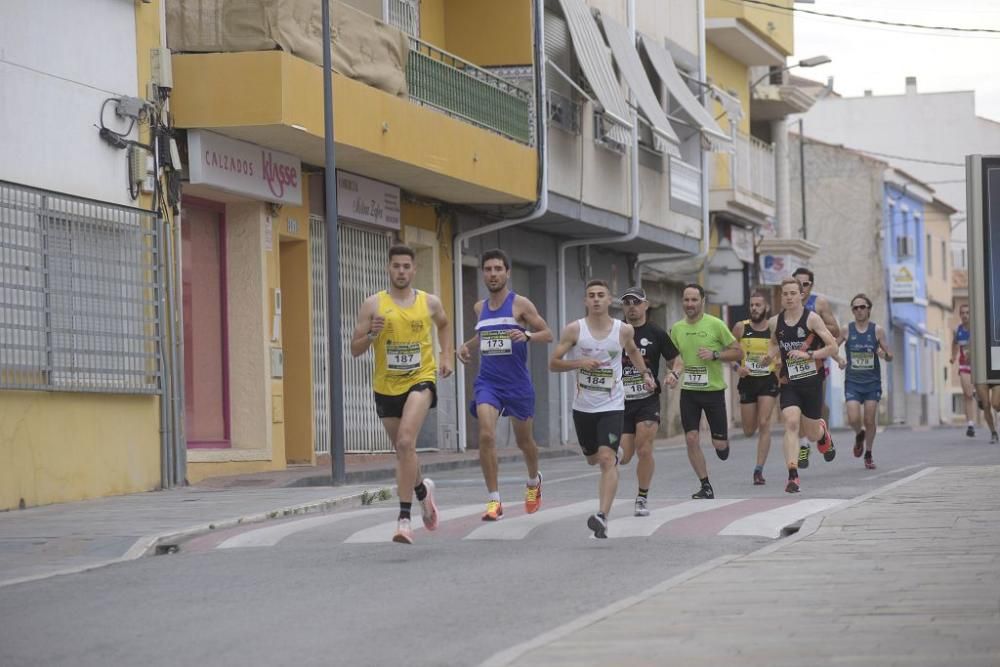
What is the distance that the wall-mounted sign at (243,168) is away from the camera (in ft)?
67.9

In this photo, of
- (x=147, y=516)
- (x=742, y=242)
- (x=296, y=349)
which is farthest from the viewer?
(x=742, y=242)

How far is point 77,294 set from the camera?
1828 cm

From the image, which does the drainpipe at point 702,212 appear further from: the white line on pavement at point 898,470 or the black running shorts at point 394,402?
the black running shorts at point 394,402

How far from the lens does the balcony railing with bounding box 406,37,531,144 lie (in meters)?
25.5

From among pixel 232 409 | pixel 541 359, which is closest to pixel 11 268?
pixel 232 409

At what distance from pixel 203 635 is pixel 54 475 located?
9.11 m

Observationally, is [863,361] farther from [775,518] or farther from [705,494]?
[775,518]

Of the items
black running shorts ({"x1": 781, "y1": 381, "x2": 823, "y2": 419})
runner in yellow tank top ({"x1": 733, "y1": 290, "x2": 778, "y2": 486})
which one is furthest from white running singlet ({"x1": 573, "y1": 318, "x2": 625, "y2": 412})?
runner in yellow tank top ({"x1": 733, "y1": 290, "x2": 778, "y2": 486})

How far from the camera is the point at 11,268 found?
17109 millimetres

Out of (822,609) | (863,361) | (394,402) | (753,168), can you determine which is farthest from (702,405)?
(753,168)

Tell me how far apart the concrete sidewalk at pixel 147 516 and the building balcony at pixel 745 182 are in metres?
19.6

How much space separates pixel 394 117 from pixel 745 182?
61.6 ft

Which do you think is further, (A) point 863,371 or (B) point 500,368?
(A) point 863,371

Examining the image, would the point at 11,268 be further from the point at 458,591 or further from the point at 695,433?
the point at 458,591
